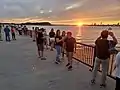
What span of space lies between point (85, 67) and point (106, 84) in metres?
3.15

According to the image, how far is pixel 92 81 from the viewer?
8039mm

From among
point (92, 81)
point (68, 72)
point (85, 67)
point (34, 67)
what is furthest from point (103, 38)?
point (34, 67)

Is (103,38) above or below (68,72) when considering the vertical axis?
above

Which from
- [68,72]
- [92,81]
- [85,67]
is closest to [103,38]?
[92,81]

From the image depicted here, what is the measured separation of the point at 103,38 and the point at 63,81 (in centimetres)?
223

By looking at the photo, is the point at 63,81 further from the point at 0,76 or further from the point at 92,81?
the point at 0,76

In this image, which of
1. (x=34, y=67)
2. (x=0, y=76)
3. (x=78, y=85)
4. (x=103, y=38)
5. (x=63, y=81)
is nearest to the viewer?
(x=103, y=38)

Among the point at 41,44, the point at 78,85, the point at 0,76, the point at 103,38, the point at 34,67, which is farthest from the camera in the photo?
the point at 41,44

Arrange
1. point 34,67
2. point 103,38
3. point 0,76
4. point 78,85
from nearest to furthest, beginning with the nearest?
point 103,38 → point 78,85 → point 0,76 → point 34,67

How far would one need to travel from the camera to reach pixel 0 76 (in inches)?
368

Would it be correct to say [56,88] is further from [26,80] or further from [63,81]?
[26,80]

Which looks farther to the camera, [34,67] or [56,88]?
[34,67]

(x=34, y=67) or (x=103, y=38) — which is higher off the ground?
(x=103, y=38)

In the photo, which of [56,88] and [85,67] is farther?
[85,67]
